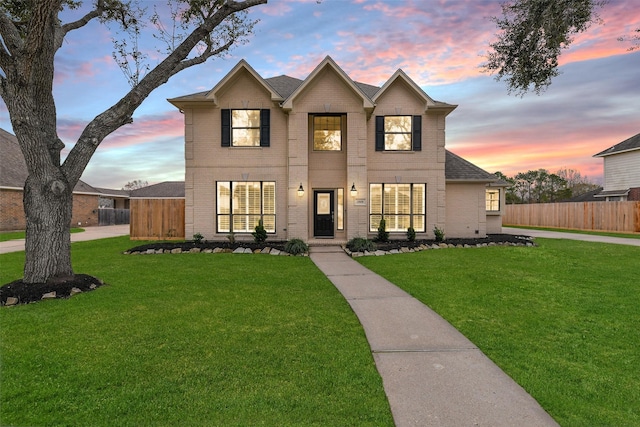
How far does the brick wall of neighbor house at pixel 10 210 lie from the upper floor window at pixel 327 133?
2111 centimetres

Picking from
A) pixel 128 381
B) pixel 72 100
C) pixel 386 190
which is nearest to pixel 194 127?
pixel 72 100

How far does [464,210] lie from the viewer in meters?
14.7

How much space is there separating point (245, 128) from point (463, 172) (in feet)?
33.9

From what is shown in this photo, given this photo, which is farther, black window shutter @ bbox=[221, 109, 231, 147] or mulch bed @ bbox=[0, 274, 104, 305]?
black window shutter @ bbox=[221, 109, 231, 147]

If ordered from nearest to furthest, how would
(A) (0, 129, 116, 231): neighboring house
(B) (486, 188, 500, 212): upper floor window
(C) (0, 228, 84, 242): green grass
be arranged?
(C) (0, 228, 84, 242): green grass, (B) (486, 188, 500, 212): upper floor window, (A) (0, 129, 116, 231): neighboring house

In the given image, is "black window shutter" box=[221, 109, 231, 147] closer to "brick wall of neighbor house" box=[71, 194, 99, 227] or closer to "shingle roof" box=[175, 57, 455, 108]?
"shingle roof" box=[175, 57, 455, 108]

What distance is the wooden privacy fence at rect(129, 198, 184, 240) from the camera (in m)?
14.6

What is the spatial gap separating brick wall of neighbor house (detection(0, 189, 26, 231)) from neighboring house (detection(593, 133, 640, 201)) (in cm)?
4410

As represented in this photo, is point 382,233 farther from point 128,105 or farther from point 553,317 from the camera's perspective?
point 128,105

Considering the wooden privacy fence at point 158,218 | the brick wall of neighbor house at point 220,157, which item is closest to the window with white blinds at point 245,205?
the brick wall of neighbor house at point 220,157

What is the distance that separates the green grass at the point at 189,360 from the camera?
8.52 feet

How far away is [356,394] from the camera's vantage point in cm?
285

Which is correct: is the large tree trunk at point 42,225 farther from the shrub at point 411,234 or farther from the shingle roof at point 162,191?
the shingle roof at point 162,191

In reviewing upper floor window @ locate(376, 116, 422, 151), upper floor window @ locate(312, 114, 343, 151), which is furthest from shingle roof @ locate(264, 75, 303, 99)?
upper floor window @ locate(376, 116, 422, 151)
